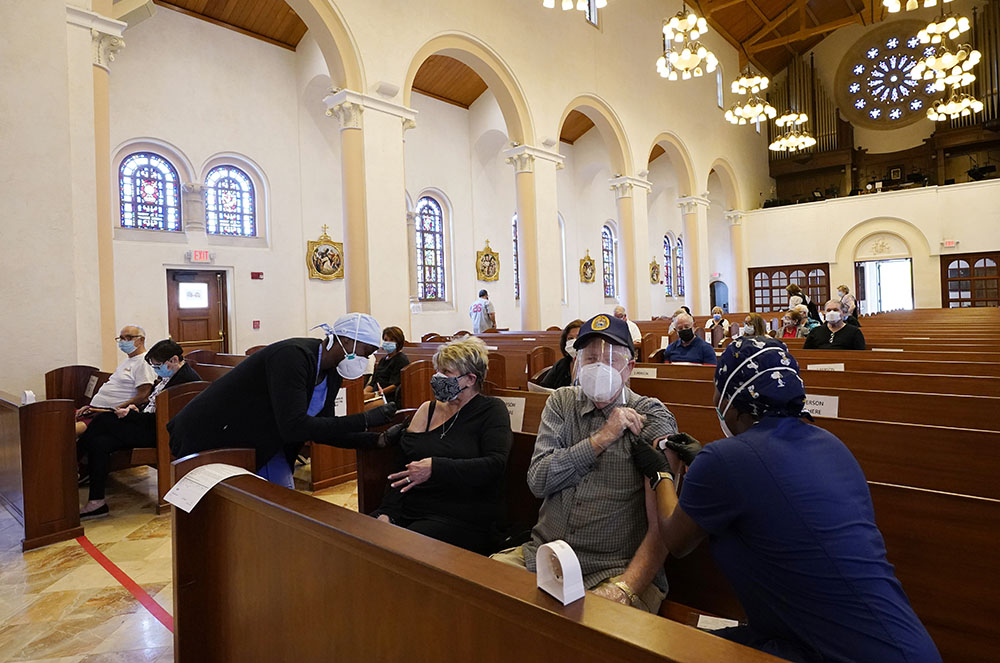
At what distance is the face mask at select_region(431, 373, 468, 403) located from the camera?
2400mm

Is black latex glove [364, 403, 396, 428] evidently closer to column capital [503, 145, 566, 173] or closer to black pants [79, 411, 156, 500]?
black pants [79, 411, 156, 500]

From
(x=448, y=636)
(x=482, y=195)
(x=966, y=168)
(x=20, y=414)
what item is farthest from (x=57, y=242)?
(x=966, y=168)

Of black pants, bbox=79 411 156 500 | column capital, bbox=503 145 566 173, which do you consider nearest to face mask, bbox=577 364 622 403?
black pants, bbox=79 411 156 500

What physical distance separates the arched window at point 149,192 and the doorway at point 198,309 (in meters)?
0.92

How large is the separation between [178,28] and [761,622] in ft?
41.6

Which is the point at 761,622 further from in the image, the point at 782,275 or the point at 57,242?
the point at 782,275

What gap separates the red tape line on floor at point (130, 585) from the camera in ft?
9.29

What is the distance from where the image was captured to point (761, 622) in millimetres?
1301

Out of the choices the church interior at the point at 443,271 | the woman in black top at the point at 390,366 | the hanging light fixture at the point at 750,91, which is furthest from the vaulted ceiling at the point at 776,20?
the woman in black top at the point at 390,366

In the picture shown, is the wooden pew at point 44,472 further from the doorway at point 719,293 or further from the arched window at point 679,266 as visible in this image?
the doorway at point 719,293

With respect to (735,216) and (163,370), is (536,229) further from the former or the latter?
(735,216)

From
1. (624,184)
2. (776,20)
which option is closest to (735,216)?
(776,20)

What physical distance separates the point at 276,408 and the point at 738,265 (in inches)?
797

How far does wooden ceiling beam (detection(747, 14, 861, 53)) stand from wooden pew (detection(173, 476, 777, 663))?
20.3 meters
